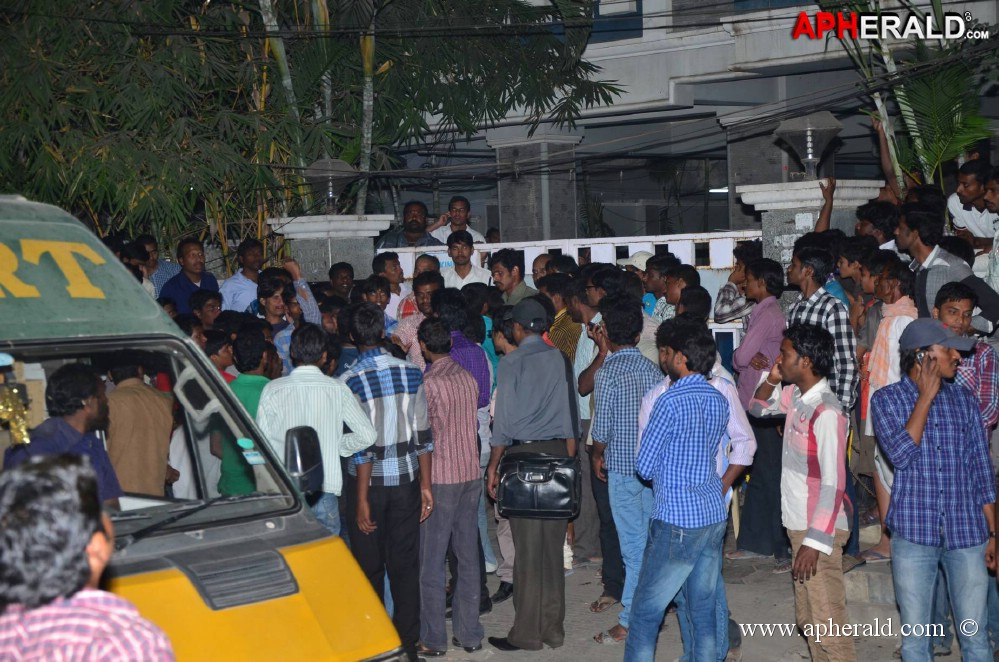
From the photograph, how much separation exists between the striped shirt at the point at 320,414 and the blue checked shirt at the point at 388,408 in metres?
0.24

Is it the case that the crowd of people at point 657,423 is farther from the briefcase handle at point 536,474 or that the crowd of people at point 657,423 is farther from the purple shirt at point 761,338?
the briefcase handle at point 536,474

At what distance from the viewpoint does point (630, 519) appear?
6855 millimetres

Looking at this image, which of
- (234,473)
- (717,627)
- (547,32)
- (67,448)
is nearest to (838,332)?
(717,627)

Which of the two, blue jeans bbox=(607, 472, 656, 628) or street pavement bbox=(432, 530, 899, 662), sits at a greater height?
blue jeans bbox=(607, 472, 656, 628)

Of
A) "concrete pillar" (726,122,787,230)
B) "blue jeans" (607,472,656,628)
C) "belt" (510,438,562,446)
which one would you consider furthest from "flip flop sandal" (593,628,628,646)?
"concrete pillar" (726,122,787,230)

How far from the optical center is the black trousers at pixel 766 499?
26.5 ft

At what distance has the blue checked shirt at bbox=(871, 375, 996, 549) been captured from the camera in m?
5.09

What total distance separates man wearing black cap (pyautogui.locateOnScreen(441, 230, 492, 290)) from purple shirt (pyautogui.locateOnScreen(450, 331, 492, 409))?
2851mm

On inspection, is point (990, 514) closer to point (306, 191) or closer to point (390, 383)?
point (390, 383)

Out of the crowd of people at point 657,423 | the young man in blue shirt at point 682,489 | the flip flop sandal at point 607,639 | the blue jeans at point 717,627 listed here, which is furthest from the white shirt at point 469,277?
the young man in blue shirt at point 682,489

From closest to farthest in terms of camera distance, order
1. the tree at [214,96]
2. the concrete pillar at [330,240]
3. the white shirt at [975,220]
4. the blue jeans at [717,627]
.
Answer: the blue jeans at [717,627], the white shirt at [975,220], the concrete pillar at [330,240], the tree at [214,96]

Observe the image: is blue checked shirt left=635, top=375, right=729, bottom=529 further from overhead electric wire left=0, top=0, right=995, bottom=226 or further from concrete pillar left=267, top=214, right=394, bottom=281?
concrete pillar left=267, top=214, right=394, bottom=281

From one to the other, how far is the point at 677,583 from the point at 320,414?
2018mm

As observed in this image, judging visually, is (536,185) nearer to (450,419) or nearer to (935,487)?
(450,419)
